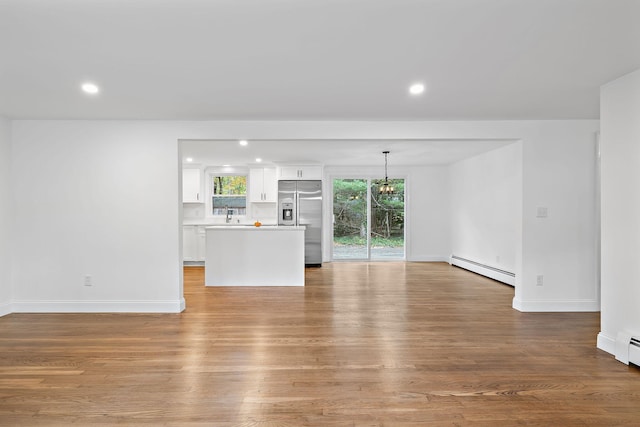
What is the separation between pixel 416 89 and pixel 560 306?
3.21 m

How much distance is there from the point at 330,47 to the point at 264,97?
1181 millimetres

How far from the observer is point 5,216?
14.1ft

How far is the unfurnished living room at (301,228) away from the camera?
2.19 meters

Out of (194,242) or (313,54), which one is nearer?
(313,54)

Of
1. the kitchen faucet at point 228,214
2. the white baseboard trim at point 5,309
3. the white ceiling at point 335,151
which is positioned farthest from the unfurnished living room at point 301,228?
the kitchen faucet at point 228,214

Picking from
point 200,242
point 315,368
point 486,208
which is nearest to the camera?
point 315,368

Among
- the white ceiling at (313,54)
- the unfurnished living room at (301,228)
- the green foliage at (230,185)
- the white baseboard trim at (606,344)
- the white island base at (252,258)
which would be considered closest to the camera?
the white ceiling at (313,54)

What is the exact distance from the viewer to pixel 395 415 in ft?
7.15

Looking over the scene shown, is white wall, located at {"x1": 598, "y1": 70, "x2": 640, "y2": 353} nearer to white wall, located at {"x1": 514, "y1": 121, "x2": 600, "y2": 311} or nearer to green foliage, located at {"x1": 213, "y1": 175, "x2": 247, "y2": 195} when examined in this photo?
white wall, located at {"x1": 514, "y1": 121, "x2": 600, "y2": 311}

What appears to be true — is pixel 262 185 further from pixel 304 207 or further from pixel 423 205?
pixel 423 205

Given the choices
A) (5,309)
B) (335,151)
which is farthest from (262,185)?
(5,309)

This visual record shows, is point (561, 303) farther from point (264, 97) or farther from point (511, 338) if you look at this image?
point (264, 97)

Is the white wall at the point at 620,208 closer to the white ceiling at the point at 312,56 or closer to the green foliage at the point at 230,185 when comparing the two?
the white ceiling at the point at 312,56

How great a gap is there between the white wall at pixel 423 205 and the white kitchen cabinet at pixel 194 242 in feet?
10.7
